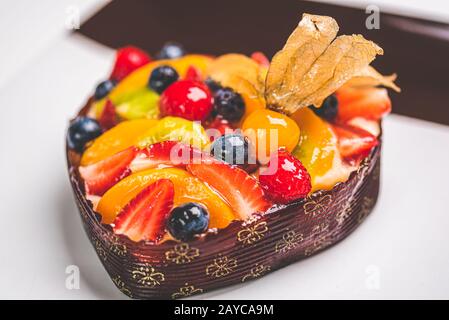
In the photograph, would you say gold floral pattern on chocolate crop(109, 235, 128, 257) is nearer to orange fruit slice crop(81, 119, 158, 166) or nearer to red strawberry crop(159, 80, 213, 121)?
orange fruit slice crop(81, 119, 158, 166)

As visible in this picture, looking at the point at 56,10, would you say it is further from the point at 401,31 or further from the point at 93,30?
the point at 401,31

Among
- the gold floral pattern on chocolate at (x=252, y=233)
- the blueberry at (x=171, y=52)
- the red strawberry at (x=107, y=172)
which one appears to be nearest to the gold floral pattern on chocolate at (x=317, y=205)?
the gold floral pattern on chocolate at (x=252, y=233)

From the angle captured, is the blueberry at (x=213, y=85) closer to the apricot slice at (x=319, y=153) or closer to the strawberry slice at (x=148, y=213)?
the apricot slice at (x=319, y=153)

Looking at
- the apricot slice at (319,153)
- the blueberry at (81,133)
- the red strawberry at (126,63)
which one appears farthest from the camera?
the red strawberry at (126,63)

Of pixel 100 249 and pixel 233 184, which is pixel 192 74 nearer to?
pixel 233 184
